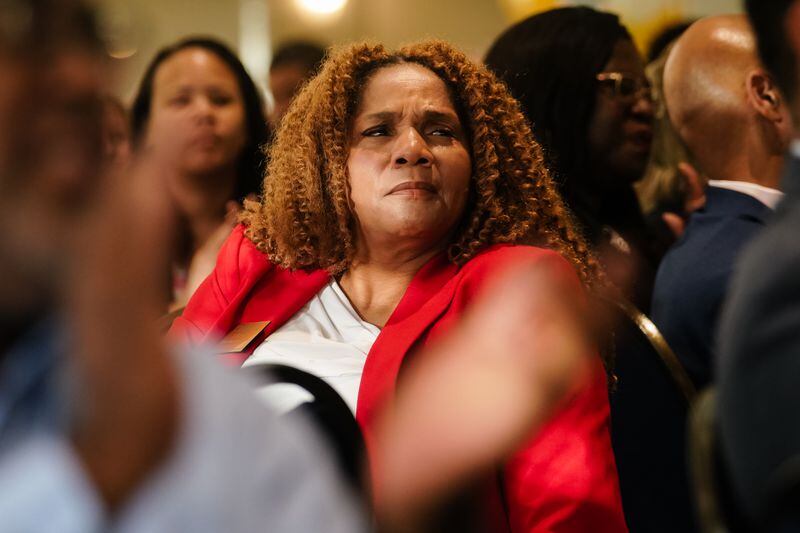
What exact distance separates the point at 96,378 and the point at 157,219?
6 cm

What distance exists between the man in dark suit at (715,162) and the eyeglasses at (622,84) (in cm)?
12

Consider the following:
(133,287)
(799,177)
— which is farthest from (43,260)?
(799,177)

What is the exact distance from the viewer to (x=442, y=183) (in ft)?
7.15

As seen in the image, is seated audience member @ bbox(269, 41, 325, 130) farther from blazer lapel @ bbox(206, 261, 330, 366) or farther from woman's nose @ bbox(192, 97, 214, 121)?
blazer lapel @ bbox(206, 261, 330, 366)

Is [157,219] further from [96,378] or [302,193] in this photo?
[302,193]

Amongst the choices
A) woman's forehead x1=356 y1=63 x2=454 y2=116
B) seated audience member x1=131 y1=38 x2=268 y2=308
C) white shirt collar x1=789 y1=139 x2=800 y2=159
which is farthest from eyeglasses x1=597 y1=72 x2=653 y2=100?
white shirt collar x1=789 y1=139 x2=800 y2=159

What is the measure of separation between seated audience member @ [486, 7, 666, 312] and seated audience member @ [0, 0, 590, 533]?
2.09m

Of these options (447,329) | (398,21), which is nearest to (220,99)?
(447,329)

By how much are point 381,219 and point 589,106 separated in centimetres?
77

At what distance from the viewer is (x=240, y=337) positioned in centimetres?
210

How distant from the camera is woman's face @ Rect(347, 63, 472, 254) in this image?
84.8 inches

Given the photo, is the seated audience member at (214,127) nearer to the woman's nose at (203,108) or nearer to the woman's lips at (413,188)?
the woman's nose at (203,108)

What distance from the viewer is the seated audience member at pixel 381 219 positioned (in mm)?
2066

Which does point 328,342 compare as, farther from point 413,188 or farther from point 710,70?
point 710,70
